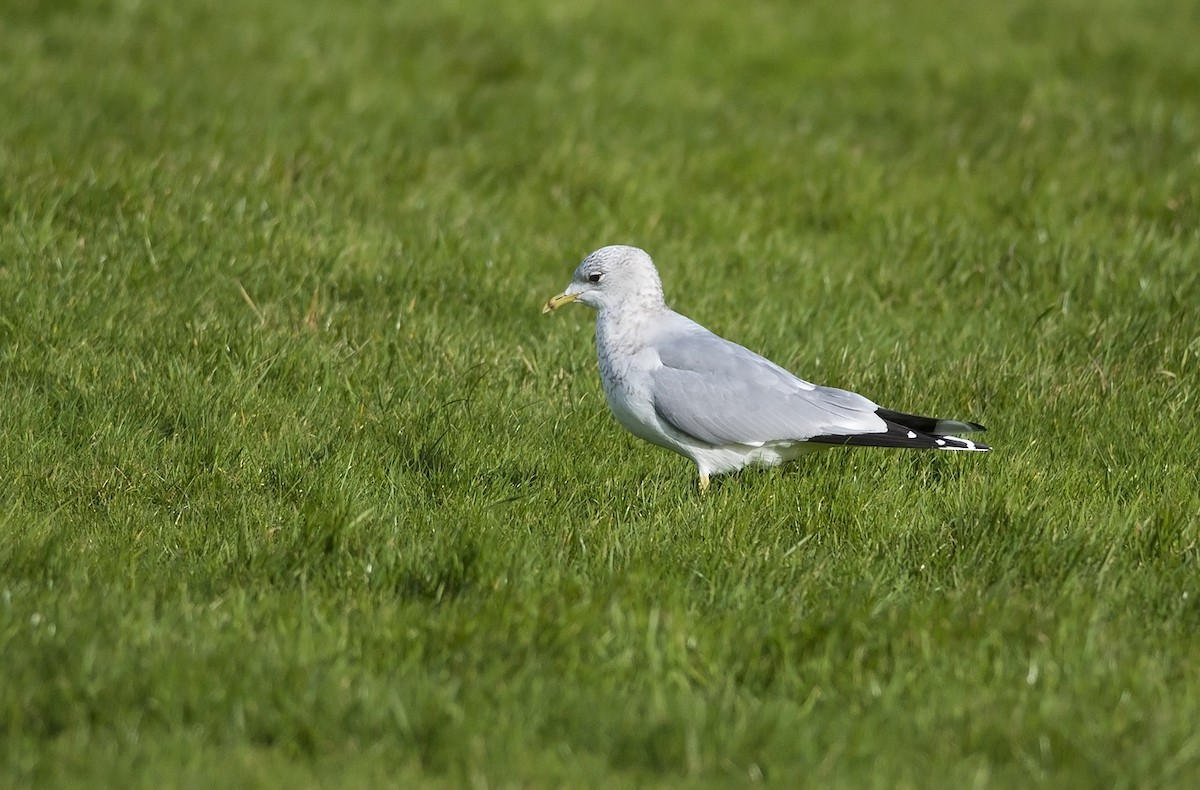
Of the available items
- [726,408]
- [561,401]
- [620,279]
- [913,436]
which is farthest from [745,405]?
[561,401]

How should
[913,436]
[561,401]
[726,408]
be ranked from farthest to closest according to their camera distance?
[561,401] → [726,408] → [913,436]

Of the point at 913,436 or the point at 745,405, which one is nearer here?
the point at 913,436

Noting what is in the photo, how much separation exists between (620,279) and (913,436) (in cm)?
124

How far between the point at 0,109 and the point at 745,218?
4.24m

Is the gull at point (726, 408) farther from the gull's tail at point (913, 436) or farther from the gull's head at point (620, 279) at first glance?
the gull's head at point (620, 279)

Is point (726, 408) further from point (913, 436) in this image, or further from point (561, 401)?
point (561, 401)

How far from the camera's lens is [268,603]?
3.84 m

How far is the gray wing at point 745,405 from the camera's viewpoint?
197 inches

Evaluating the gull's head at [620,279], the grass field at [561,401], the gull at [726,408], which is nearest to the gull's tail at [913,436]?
the gull at [726,408]

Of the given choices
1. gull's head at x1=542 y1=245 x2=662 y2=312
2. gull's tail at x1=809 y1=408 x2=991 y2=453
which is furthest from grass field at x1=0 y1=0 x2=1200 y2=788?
gull's head at x1=542 y1=245 x2=662 y2=312

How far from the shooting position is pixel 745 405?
5.04m

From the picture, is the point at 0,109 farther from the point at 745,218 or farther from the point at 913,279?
the point at 913,279

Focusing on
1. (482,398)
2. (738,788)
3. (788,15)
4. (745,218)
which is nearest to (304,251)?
(482,398)

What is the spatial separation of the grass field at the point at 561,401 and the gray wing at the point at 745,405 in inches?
7.9
